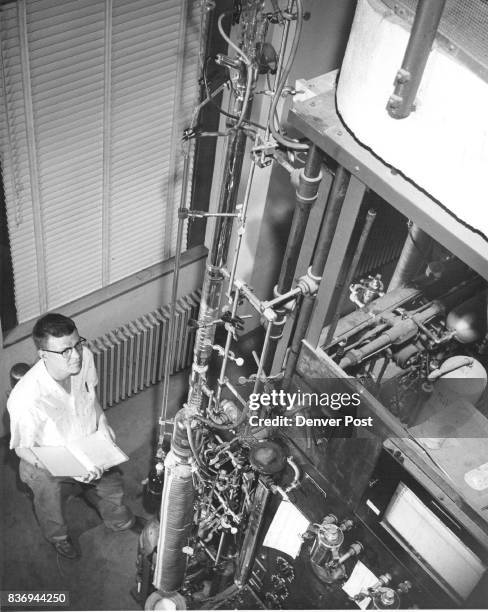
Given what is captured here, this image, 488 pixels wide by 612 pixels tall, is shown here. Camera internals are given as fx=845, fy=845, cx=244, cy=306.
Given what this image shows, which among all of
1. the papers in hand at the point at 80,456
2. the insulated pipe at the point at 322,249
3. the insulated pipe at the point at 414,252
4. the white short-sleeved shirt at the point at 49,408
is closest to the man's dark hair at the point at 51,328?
the white short-sleeved shirt at the point at 49,408

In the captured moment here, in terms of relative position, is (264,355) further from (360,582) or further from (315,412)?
(360,582)

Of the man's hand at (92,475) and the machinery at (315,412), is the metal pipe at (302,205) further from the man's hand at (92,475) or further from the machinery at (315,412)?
the man's hand at (92,475)

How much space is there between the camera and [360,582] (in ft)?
12.1

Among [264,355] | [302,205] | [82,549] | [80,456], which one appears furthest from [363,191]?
[82,549]

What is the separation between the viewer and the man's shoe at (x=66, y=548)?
15.1 ft

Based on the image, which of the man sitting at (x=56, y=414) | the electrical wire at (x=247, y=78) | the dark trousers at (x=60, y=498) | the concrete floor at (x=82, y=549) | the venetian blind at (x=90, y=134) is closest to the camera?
the electrical wire at (x=247, y=78)

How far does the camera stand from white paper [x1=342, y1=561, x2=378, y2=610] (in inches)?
143

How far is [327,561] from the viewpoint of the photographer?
3.73 m

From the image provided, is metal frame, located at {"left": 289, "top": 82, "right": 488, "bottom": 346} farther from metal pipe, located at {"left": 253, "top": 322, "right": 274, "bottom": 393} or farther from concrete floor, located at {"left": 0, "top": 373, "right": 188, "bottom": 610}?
concrete floor, located at {"left": 0, "top": 373, "right": 188, "bottom": 610}

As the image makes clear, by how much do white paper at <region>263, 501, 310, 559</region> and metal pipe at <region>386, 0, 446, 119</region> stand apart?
2.09 meters

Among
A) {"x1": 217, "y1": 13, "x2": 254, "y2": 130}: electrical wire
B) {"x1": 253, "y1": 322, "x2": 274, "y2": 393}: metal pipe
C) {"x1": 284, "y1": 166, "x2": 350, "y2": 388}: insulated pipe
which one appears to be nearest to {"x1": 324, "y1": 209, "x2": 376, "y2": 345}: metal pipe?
{"x1": 284, "y1": 166, "x2": 350, "y2": 388}: insulated pipe

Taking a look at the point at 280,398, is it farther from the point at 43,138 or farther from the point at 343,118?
the point at 43,138

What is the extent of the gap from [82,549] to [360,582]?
1.78 meters

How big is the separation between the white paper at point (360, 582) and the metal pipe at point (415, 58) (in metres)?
2.07
